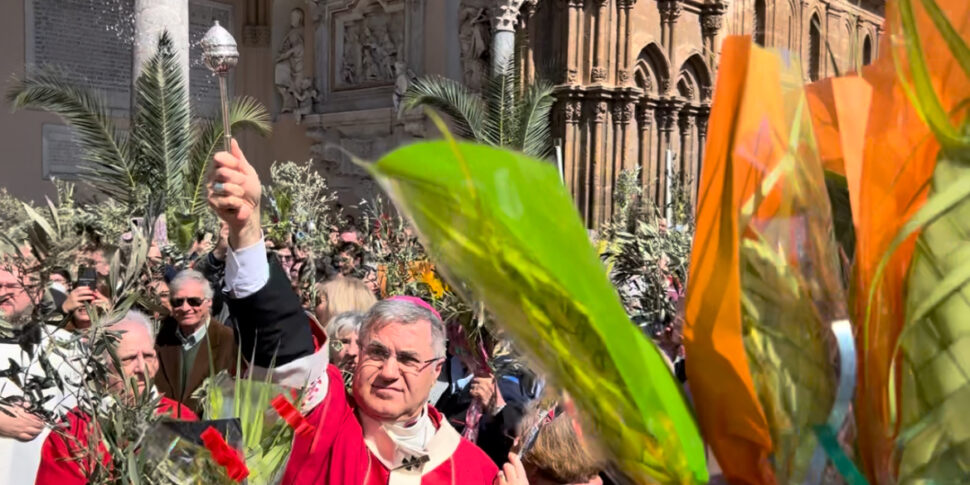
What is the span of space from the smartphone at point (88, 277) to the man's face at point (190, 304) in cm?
193

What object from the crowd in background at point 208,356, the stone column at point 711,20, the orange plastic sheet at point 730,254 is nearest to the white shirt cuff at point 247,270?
the crowd in background at point 208,356

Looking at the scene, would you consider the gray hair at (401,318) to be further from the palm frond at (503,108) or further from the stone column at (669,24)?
the stone column at (669,24)

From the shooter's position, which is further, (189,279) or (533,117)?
(533,117)

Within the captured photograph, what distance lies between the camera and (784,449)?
2.98 ft

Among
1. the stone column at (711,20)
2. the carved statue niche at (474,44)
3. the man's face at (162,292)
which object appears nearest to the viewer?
the man's face at (162,292)

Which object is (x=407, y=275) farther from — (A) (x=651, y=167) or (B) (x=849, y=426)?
(A) (x=651, y=167)

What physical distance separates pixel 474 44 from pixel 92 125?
5.34 m

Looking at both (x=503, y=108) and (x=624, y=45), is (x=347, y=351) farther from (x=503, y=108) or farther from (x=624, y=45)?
(x=624, y=45)

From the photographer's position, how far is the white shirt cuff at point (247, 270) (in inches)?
84.4

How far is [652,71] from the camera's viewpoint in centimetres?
1481

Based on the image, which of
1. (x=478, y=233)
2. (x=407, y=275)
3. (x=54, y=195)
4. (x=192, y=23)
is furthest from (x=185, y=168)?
(x=478, y=233)

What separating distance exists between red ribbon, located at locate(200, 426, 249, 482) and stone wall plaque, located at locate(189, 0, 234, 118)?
619 inches

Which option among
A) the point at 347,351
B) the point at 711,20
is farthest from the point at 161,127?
the point at 711,20

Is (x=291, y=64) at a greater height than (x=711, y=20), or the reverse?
(x=711, y=20)
